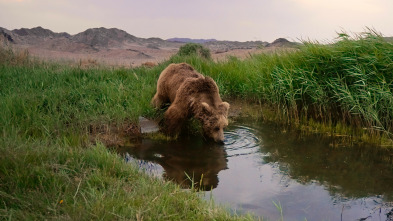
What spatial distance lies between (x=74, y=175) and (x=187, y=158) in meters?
2.00

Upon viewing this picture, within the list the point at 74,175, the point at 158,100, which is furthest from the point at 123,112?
the point at 74,175

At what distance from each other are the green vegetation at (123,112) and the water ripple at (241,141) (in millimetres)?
1198

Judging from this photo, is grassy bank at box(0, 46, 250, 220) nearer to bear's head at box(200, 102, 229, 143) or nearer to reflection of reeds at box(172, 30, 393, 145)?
bear's head at box(200, 102, 229, 143)

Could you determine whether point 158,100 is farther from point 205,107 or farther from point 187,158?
point 187,158

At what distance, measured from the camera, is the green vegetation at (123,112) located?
318 cm

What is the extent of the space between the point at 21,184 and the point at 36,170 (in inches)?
7.1

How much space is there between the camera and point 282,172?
499 cm

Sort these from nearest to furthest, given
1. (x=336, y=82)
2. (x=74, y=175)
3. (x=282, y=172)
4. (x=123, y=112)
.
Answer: (x=74, y=175)
(x=282, y=172)
(x=123, y=112)
(x=336, y=82)

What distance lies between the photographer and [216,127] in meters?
5.92

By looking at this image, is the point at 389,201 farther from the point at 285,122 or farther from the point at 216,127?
the point at 285,122

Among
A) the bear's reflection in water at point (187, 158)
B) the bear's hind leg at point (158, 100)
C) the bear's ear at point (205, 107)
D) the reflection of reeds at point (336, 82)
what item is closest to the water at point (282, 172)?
the bear's reflection in water at point (187, 158)

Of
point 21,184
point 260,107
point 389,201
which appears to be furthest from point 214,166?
point 260,107

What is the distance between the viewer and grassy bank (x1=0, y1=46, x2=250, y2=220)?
9.92 ft

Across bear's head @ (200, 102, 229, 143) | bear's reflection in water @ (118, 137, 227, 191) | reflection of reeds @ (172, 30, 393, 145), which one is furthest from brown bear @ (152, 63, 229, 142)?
reflection of reeds @ (172, 30, 393, 145)
